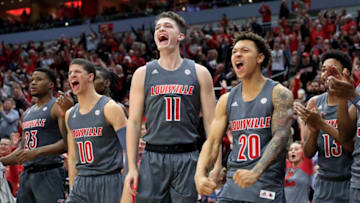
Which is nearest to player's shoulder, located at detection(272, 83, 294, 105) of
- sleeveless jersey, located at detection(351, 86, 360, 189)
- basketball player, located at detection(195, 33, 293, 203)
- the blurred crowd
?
basketball player, located at detection(195, 33, 293, 203)

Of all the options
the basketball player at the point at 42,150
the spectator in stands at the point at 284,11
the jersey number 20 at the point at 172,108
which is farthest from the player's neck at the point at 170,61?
the spectator in stands at the point at 284,11

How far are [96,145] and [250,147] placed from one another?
205 centimetres

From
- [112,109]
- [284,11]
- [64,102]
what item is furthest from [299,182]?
[284,11]

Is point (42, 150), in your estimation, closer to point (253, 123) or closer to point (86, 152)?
point (86, 152)

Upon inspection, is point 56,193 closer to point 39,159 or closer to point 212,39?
point 39,159

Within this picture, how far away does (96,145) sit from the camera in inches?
227

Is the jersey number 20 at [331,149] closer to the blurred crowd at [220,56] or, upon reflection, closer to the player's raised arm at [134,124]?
the player's raised arm at [134,124]

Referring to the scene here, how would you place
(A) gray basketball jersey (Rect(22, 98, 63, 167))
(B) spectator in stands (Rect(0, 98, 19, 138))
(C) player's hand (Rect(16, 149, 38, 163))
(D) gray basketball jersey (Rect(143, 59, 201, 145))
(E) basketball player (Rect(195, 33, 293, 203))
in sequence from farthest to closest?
(B) spectator in stands (Rect(0, 98, 19, 138)) < (A) gray basketball jersey (Rect(22, 98, 63, 167)) < (C) player's hand (Rect(16, 149, 38, 163)) < (D) gray basketball jersey (Rect(143, 59, 201, 145)) < (E) basketball player (Rect(195, 33, 293, 203))

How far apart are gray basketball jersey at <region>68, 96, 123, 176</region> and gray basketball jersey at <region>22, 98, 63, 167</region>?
48.3 inches

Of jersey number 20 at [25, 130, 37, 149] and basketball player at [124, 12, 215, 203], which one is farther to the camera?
jersey number 20 at [25, 130, 37, 149]

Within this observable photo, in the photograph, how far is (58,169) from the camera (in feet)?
23.0

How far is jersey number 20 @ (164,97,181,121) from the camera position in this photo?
187 inches

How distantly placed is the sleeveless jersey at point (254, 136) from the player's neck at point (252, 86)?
0.05 m

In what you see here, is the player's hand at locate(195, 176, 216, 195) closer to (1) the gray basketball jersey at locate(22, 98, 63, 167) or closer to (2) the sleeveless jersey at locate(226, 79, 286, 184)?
(2) the sleeveless jersey at locate(226, 79, 286, 184)
